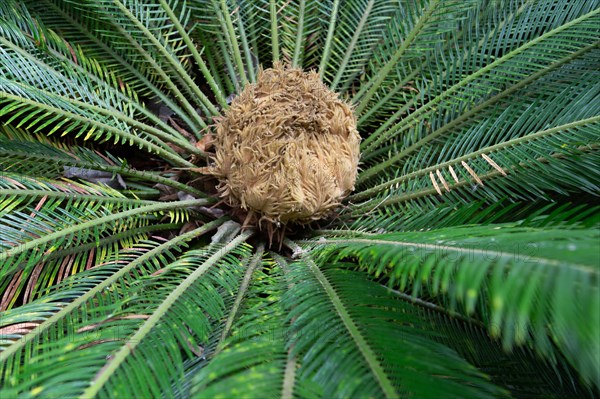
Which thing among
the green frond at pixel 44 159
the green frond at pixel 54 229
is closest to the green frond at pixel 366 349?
the green frond at pixel 54 229

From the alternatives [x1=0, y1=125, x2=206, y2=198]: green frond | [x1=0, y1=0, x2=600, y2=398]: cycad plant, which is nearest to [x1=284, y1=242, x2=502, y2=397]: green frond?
[x1=0, y1=0, x2=600, y2=398]: cycad plant

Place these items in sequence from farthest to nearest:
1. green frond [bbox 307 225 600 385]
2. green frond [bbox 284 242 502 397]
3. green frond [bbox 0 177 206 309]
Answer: green frond [bbox 0 177 206 309] < green frond [bbox 284 242 502 397] < green frond [bbox 307 225 600 385]

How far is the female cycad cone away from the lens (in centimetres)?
155

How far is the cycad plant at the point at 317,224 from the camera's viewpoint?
0.81 metres

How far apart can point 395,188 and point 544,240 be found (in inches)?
39.2

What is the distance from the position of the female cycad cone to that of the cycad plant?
1.9 inches

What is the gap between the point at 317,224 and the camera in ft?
5.76

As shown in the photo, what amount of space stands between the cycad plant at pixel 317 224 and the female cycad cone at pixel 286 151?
49 mm

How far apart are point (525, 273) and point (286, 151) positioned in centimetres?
99

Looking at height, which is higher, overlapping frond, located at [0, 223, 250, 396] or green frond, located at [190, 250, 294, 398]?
overlapping frond, located at [0, 223, 250, 396]

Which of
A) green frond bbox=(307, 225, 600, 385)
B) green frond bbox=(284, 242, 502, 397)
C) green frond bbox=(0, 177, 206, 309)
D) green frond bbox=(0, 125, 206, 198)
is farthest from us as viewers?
green frond bbox=(0, 125, 206, 198)

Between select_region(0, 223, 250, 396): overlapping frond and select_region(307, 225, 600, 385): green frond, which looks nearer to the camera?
select_region(307, 225, 600, 385): green frond

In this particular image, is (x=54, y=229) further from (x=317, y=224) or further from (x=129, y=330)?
(x=317, y=224)

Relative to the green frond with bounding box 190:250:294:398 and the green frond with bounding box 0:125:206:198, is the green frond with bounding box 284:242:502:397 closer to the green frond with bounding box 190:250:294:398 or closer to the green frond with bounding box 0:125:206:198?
the green frond with bounding box 190:250:294:398
